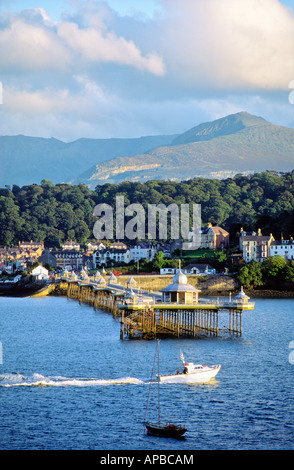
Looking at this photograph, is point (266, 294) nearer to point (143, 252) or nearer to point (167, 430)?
point (143, 252)

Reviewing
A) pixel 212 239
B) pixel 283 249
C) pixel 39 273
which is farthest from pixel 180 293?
pixel 212 239

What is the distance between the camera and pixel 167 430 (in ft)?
116

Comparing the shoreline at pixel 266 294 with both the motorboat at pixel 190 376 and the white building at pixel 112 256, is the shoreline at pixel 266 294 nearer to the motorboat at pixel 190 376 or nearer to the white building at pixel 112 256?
the white building at pixel 112 256

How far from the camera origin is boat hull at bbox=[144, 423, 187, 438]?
116 ft

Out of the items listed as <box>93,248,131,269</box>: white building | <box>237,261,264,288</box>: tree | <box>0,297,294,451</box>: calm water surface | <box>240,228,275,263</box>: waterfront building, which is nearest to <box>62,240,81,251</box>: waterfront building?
<box>93,248,131,269</box>: white building

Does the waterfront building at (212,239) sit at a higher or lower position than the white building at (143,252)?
higher

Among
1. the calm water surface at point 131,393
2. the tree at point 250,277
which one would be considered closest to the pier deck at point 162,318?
the calm water surface at point 131,393

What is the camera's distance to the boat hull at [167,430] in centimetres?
3522

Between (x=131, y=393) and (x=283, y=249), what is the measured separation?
96.4m

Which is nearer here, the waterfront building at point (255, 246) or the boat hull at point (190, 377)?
the boat hull at point (190, 377)

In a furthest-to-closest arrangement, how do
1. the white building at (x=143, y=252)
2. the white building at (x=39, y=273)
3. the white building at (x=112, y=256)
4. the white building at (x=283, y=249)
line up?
the white building at (x=112, y=256) → the white building at (x=143, y=252) → the white building at (x=39, y=273) → the white building at (x=283, y=249)

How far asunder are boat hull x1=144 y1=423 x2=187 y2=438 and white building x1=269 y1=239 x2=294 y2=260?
102m

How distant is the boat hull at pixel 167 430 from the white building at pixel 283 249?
335ft

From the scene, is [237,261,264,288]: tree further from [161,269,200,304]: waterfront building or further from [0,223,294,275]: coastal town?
[161,269,200,304]: waterfront building
